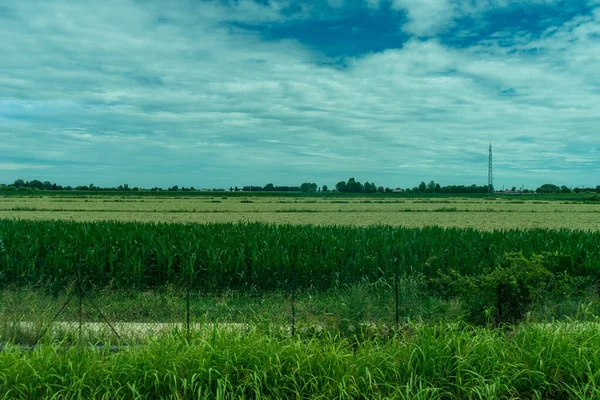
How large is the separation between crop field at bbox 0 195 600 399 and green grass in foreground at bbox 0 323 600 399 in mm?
21

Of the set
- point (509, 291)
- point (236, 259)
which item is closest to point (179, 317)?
point (236, 259)

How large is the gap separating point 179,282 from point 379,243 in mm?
6594

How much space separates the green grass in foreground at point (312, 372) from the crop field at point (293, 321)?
0.07 ft

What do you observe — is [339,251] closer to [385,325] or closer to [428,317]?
[428,317]

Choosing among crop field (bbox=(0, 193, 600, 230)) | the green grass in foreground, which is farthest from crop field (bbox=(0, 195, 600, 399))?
crop field (bbox=(0, 193, 600, 230))

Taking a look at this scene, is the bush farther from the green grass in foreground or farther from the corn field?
the corn field

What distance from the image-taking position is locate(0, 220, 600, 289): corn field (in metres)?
14.7

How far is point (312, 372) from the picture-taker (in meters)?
4.80

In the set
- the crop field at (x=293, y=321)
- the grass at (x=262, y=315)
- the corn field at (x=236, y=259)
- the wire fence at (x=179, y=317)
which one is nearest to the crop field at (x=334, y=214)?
the corn field at (x=236, y=259)

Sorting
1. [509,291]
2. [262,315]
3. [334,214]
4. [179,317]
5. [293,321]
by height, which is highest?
[509,291]

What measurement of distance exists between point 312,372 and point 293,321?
2.29m

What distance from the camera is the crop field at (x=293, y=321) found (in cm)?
461

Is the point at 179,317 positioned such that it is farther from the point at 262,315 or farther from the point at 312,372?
the point at 312,372

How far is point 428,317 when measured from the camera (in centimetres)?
875
